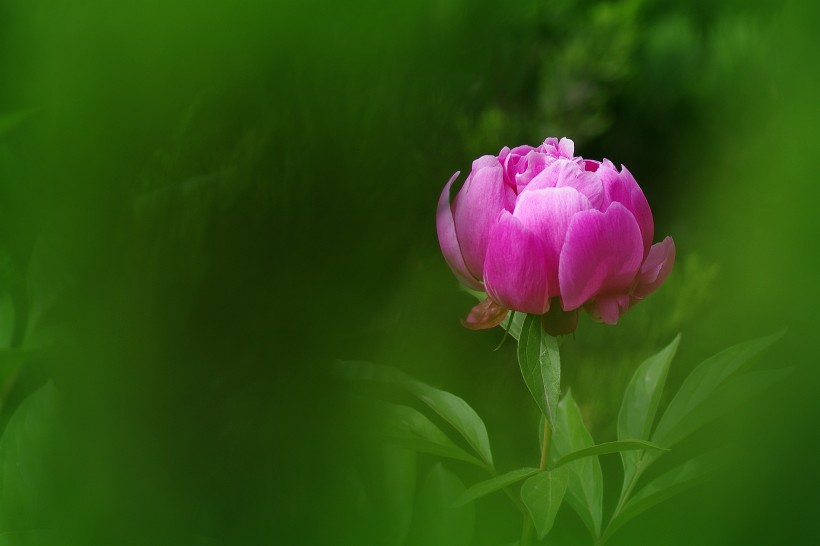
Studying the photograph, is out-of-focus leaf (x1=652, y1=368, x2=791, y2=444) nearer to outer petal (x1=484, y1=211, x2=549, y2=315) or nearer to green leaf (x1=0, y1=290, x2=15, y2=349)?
outer petal (x1=484, y1=211, x2=549, y2=315)

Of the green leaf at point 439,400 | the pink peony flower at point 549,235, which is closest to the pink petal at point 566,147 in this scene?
the pink peony flower at point 549,235

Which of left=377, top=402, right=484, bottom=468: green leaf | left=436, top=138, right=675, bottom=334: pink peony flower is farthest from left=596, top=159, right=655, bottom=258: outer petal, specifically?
left=377, top=402, right=484, bottom=468: green leaf

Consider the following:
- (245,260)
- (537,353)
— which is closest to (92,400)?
(245,260)

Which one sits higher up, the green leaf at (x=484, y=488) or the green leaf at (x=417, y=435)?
the green leaf at (x=417, y=435)

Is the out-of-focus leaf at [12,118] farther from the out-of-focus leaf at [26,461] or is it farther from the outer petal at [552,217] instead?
the outer petal at [552,217]

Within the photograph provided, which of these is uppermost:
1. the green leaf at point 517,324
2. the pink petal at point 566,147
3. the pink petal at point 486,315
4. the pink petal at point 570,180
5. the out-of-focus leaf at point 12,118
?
the out-of-focus leaf at point 12,118

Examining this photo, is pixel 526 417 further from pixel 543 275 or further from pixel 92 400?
pixel 92 400
